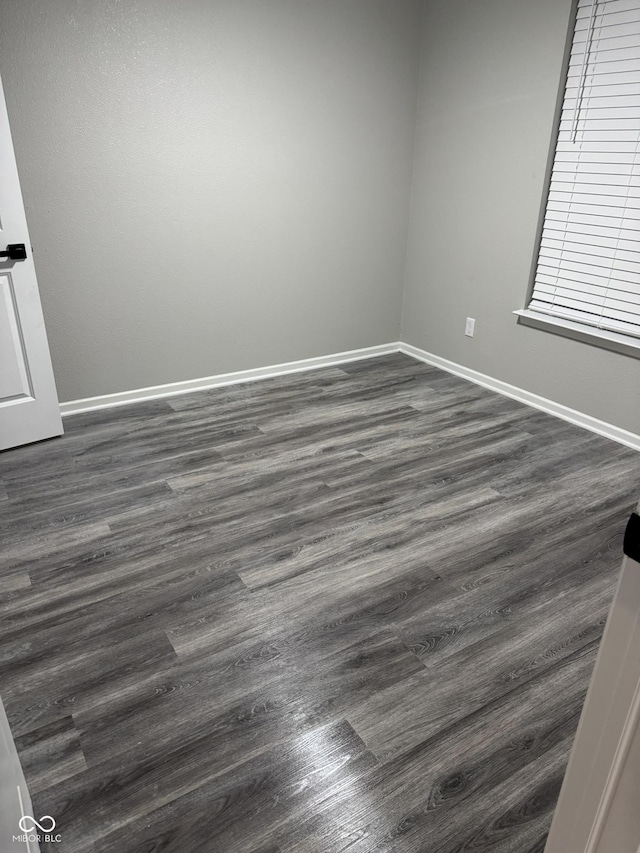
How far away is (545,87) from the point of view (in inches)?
121

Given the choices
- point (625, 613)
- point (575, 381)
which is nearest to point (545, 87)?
point (575, 381)

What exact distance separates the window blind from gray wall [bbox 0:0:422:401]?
44.8 inches

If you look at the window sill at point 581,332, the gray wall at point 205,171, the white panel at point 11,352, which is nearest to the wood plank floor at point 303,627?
the white panel at point 11,352

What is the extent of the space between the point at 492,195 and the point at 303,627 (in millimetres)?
2724

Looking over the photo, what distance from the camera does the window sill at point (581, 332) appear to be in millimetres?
2984

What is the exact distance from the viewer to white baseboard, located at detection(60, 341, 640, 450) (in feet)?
10.6

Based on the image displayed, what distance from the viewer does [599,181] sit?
298cm

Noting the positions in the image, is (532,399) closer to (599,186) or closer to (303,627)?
(599,186)

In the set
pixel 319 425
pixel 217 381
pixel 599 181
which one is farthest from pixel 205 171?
pixel 599 181

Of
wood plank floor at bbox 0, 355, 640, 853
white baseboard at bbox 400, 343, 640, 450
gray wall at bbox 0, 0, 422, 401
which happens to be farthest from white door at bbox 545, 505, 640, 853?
gray wall at bbox 0, 0, 422, 401

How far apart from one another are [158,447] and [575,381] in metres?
2.19

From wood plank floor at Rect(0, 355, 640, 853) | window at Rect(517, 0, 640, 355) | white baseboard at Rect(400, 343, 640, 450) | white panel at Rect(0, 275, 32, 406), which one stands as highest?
window at Rect(517, 0, 640, 355)

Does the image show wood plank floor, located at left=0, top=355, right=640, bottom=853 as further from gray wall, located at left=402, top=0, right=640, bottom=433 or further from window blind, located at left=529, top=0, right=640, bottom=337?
window blind, located at left=529, top=0, right=640, bottom=337

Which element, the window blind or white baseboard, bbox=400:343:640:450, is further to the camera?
white baseboard, bbox=400:343:640:450
